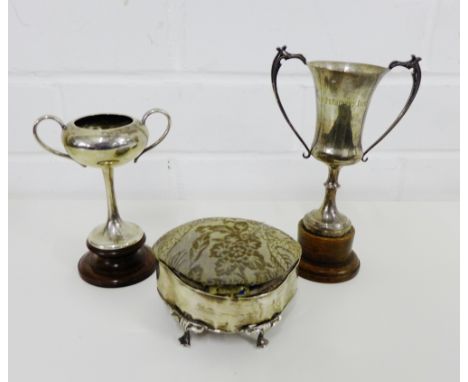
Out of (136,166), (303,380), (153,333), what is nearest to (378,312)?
(303,380)

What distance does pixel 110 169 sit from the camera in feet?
2.27

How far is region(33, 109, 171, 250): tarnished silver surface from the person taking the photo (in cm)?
64

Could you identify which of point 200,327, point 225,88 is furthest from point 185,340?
point 225,88

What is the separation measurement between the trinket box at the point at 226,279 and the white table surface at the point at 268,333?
0.04 m

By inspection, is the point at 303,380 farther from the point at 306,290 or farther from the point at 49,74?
the point at 49,74

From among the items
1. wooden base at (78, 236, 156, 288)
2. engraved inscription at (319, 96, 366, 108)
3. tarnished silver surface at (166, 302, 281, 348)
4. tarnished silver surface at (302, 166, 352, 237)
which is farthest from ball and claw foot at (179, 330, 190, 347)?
engraved inscription at (319, 96, 366, 108)

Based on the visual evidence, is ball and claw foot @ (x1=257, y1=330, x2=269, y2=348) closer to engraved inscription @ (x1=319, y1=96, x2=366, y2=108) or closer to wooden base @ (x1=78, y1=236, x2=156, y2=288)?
wooden base @ (x1=78, y1=236, x2=156, y2=288)

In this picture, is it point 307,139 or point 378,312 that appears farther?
point 307,139

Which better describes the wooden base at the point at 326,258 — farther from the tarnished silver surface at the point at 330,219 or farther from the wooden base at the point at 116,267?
the wooden base at the point at 116,267

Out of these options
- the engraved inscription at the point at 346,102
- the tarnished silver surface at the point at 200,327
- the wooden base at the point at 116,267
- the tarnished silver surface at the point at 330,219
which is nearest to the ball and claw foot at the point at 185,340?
the tarnished silver surface at the point at 200,327

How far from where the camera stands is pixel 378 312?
2.15ft

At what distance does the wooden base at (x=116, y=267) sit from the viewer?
702 millimetres

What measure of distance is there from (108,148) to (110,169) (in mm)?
62

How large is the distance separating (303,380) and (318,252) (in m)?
0.24
